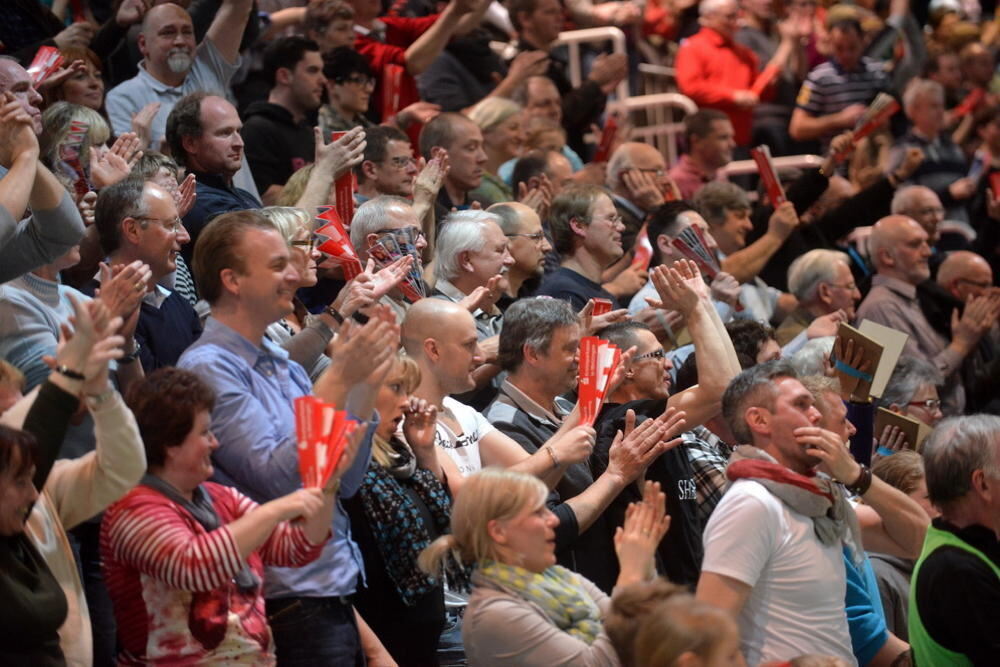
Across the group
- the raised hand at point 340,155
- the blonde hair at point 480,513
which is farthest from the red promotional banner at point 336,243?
the blonde hair at point 480,513

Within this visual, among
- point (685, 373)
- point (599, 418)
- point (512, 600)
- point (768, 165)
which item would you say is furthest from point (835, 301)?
point (512, 600)

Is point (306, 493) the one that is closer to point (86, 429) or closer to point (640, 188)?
point (86, 429)

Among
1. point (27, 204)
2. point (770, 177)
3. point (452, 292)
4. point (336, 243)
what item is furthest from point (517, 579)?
point (770, 177)

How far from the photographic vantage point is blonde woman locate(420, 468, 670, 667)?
11.8ft

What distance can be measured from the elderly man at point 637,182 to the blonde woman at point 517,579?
4116 millimetres

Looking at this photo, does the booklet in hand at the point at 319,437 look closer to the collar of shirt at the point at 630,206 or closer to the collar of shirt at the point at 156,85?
the collar of shirt at the point at 156,85

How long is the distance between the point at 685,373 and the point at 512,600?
6.41 ft

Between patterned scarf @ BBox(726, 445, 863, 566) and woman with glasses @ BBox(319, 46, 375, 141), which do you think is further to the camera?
woman with glasses @ BBox(319, 46, 375, 141)

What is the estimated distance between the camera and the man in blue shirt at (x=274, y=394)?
12.0 feet

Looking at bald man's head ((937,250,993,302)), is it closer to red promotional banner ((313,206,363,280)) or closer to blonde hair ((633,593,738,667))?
red promotional banner ((313,206,363,280))

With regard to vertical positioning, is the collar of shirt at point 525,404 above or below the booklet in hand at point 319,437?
below

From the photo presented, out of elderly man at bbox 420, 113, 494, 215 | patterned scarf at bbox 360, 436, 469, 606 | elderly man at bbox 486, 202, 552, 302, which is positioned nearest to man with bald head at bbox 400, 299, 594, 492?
patterned scarf at bbox 360, 436, 469, 606

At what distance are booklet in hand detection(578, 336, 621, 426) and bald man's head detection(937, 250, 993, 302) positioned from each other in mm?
4148

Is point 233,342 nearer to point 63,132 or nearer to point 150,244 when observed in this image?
point 150,244
